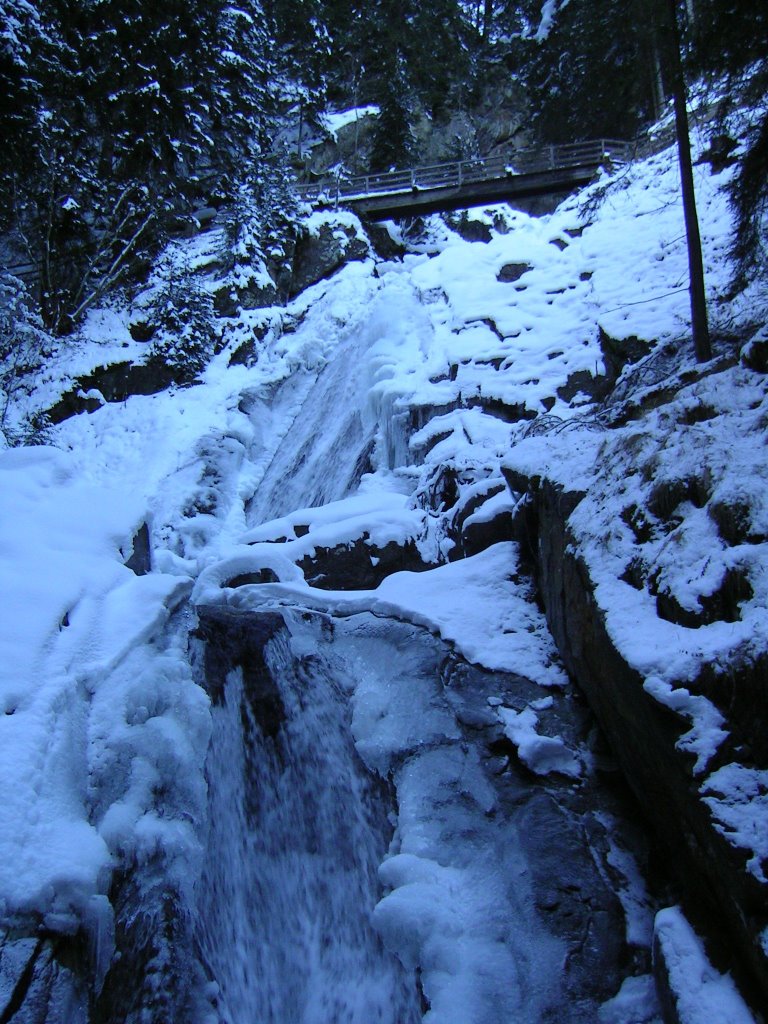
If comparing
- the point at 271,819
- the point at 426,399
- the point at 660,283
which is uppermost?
the point at 660,283

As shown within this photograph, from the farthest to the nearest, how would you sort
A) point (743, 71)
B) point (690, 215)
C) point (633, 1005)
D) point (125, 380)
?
1. point (125, 380)
2. point (690, 215)
3. point (743, 71)
4. point (633, 1005)

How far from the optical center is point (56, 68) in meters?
14.2

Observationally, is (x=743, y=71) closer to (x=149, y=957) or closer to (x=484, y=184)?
(x=149, y=957)

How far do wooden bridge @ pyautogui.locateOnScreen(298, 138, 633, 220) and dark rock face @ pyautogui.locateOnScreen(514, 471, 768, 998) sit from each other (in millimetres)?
15921

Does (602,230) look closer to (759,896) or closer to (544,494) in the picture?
(544,494)

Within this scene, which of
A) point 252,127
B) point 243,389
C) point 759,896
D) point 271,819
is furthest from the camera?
point 252,127

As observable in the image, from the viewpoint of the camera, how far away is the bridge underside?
59.3ft

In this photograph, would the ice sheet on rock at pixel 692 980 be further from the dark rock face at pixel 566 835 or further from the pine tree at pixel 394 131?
the pine tree at pixel 394 131

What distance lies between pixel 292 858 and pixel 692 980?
2603mm

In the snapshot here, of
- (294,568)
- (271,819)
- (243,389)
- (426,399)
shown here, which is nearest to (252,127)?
(243,389)

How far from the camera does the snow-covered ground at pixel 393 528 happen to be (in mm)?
3416

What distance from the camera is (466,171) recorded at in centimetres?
1936

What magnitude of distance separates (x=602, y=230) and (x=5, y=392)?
1166cm

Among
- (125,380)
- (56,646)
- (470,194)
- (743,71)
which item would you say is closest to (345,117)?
(470,194)
